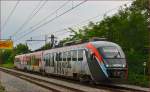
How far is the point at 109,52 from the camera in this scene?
97.5 ft

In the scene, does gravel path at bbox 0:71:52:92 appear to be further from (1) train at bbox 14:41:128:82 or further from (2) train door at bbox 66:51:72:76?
(1) train at bbox 14:41:128:82

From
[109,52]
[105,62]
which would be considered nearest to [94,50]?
[109,52]

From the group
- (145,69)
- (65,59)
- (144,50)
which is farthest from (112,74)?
(144,50)

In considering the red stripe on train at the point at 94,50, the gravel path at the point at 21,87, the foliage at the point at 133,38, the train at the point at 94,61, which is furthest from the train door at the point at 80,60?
the foliage at the point at 133,38

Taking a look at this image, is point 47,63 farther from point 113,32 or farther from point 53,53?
point 113,32

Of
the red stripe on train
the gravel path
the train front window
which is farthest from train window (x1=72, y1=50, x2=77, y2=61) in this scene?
the train front window

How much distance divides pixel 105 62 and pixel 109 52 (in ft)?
3.56

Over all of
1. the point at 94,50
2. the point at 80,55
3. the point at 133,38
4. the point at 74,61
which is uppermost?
the point at 133,38

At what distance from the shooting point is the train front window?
29.4 metres

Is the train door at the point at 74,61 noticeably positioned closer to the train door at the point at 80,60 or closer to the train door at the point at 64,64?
the train door at the point at 80,60

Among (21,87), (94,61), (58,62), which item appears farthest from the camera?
(58,62)

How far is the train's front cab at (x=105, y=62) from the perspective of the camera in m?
28.8

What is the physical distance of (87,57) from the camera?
30547 mm

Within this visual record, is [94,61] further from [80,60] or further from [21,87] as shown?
[21,87]
